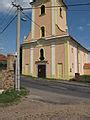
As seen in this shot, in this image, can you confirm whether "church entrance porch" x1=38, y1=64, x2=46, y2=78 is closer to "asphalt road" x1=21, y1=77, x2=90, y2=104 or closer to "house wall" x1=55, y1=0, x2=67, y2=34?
"house wall" x1=55, y1=0, x2=67, y2=34

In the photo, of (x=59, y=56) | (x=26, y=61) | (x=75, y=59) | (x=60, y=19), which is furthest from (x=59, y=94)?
(x=60, y=19)

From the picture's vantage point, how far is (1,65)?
19.6m

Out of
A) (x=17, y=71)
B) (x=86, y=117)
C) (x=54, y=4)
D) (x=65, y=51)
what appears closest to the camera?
(x=86, y=117)

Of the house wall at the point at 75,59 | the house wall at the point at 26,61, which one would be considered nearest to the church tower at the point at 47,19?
the house wall at the point at 26,61

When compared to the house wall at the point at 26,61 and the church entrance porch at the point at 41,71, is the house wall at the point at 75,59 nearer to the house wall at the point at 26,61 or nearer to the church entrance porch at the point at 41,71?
the church entrance porch at the point at 41,71

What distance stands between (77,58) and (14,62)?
79.8 ft

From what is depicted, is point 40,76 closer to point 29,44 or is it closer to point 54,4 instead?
point 29,44

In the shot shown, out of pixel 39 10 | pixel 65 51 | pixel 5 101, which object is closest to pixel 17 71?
pixel 5 101

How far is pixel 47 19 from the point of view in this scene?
131 ft

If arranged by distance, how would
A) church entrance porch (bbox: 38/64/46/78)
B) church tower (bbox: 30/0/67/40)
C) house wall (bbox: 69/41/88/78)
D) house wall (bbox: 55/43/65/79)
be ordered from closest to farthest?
house wall (bbox: 55/43/65/79)
house wall (bbox: 69/41/88/78)
church tower (bbox: 30/0/67/40)
church entrance porch (bbox: 38/64/46/78)

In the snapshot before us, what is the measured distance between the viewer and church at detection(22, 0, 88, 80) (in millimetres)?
37219

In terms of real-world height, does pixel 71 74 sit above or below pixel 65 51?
below

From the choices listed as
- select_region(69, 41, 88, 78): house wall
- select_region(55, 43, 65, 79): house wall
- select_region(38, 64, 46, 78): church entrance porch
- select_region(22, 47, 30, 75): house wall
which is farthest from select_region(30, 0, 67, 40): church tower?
select_region(38, 64, 46, 78): church entrance porch

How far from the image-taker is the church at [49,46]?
3722cm
